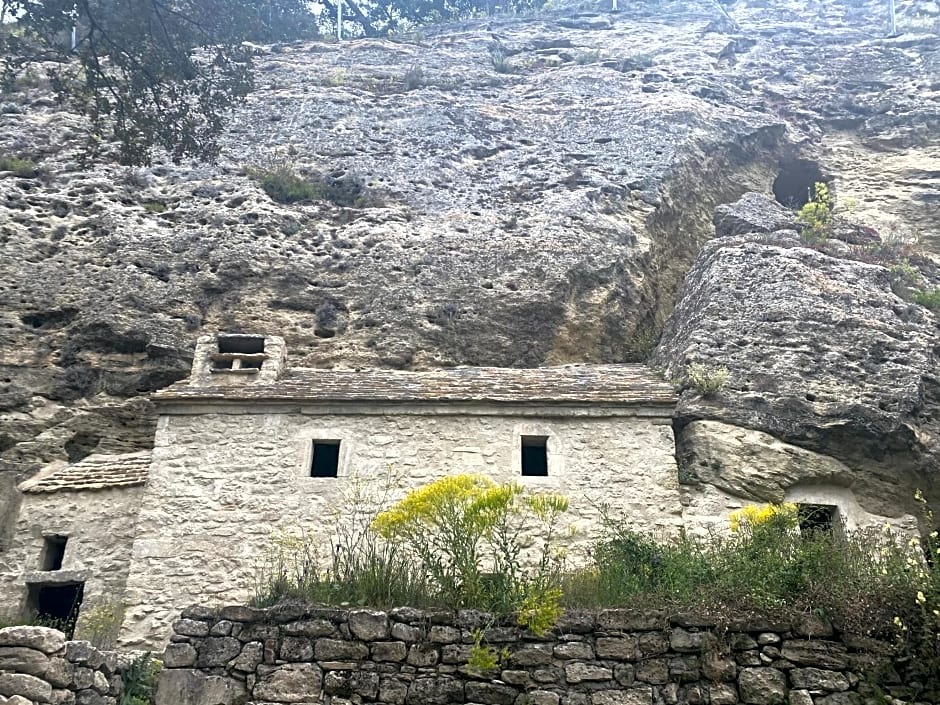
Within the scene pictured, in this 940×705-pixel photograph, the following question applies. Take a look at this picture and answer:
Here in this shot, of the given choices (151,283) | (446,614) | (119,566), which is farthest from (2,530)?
(446,614)

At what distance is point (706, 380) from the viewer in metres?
14.1

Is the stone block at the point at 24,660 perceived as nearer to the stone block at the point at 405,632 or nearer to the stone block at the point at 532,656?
the stone block at the point at 405,632

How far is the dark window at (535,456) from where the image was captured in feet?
43.2

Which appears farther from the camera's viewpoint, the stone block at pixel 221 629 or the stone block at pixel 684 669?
the stone block at pixel 221 629

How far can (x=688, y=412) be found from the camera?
1384cm

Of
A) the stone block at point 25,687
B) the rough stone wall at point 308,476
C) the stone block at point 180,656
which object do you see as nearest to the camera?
the stone block at point 25,687

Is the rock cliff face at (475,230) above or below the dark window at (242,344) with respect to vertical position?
above

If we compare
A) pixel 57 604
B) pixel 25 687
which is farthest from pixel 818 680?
pixel 57 604

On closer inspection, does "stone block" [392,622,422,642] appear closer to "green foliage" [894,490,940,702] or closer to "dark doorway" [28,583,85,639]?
"green foliage" [894,490,940,702]

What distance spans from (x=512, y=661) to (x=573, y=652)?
0.62 m

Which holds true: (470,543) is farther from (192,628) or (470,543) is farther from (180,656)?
(180,656)

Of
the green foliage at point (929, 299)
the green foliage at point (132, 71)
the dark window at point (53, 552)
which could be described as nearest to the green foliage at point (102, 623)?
the dark window at point (53, 552)

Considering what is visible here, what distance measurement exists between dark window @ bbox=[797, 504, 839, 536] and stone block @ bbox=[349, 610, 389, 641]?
23.5 feet

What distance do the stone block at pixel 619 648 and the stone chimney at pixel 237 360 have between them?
24.9ft
